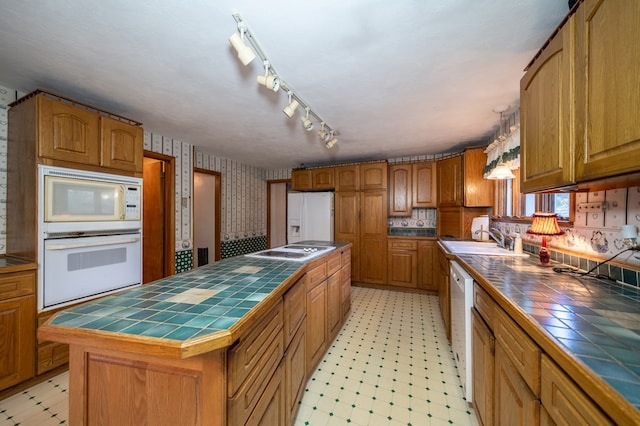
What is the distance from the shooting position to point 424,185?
3850mm

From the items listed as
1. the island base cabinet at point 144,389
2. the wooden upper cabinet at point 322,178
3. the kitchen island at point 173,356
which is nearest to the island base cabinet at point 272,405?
the kitchen island at point 173,356

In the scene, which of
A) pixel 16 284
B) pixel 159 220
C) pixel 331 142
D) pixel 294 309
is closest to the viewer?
pixel 294 309

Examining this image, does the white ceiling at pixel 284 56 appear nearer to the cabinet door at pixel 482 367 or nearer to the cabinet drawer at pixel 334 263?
the cabinet drawer at pixel 334 263

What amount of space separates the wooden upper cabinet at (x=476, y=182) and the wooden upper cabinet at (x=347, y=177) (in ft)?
5.18

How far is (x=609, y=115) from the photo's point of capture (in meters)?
0.81

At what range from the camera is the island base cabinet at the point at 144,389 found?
2.45ft

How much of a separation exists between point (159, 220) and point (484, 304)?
3623 mm

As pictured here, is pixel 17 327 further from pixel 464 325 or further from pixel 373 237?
pixel 373 237

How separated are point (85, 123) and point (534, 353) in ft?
10.0

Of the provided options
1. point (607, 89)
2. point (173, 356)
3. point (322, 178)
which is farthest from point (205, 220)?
point (607, 89)

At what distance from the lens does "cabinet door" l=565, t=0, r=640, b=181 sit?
74 centimetres

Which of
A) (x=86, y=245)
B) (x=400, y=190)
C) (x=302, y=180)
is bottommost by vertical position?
(x=86, y=245)

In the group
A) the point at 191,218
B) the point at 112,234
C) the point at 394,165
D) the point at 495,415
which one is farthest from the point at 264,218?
the point at 495,415

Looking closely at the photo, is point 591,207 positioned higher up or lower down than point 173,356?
higher up
